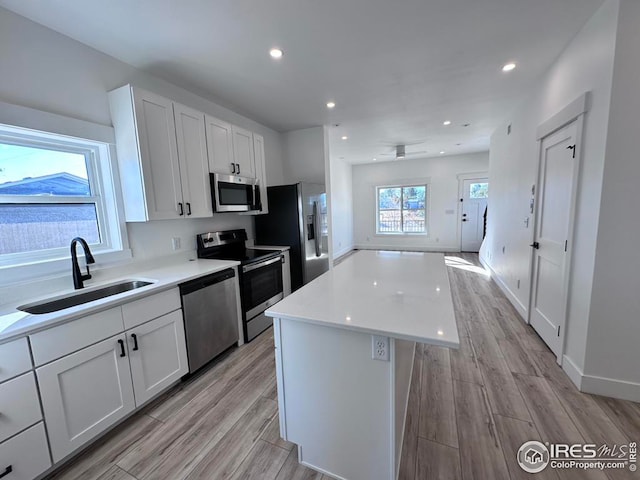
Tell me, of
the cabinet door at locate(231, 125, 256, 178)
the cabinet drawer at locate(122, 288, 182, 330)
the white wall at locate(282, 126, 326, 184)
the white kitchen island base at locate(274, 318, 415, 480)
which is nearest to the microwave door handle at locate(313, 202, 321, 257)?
the white wall at locate(282, 126, 326, 184)

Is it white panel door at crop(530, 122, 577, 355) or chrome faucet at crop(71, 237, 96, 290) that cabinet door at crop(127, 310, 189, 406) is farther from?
white panel door at crop(530, 122, 577, 355)

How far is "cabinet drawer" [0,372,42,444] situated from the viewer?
1218 millimetres

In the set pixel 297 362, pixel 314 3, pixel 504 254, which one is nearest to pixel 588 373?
pixel 297 362

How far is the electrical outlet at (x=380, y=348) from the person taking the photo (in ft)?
3.74

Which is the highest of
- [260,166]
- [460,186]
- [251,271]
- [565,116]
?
[565,116]

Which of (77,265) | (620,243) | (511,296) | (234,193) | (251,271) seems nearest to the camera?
(620,243)

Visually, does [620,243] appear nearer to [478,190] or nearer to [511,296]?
[511,296]

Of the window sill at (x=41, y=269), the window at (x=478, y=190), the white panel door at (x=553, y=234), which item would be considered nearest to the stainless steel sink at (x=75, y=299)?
the window sill at (x=41, y=269)

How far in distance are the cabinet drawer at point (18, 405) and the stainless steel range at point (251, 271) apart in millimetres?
1516

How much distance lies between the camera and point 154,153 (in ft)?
7.07

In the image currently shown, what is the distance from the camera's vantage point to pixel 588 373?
6.21ft

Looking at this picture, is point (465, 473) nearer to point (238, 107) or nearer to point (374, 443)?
point (374, 443)

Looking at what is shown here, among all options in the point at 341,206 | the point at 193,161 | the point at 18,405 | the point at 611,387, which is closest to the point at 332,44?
the point at 193,161

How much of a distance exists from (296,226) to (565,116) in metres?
2.81
